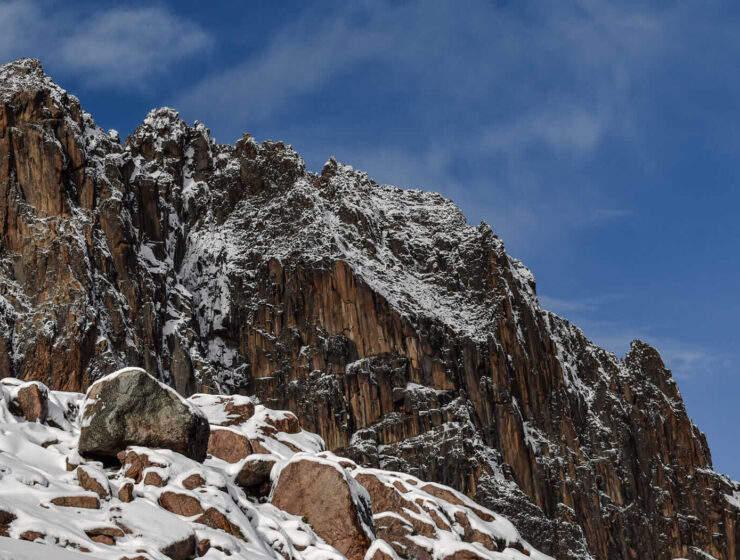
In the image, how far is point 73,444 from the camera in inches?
1033

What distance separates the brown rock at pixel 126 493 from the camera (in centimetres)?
2241

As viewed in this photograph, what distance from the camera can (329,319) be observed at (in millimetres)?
104375

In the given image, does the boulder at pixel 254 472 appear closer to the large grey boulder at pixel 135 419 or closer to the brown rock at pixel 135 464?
the large grey boulder at pixel 135 419

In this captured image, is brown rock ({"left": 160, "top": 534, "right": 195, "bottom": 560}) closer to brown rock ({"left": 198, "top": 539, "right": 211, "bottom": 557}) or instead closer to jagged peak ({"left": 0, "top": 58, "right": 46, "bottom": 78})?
brown rock ({"left": 198, "top": 539, "right": 211, "bottom": 557})

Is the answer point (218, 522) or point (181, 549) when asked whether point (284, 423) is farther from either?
point (181, 549)

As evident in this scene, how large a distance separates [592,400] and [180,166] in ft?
208

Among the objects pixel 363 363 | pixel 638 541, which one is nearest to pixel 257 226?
pixel 363 363

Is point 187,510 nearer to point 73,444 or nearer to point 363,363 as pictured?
point 73,444

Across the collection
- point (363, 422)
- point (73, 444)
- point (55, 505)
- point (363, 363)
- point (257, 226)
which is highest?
point (257, 226)

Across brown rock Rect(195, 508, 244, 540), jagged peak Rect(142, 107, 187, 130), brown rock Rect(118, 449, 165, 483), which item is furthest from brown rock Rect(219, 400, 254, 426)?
jagged peak Rect(142, 107, 187, 130)

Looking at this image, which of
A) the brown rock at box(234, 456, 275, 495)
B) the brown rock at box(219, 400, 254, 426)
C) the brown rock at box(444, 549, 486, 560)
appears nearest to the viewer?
the brown rock at box(234, 456, 275, 495)

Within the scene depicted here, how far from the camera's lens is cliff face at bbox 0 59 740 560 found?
80.2 meters

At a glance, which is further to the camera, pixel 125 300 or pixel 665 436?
pixel 665 436

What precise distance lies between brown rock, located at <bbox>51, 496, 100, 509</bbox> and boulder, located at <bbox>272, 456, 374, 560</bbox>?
6717mm
